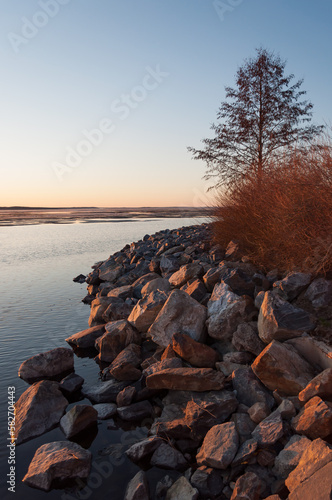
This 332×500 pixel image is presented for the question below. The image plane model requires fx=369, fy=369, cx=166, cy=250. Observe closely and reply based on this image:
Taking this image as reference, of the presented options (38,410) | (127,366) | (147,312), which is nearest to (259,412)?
(127,366)

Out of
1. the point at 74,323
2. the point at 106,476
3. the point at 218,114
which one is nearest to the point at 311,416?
the point at 106,476

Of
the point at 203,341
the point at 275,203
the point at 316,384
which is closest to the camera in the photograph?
the point at 316,384

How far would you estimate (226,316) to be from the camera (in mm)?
5523

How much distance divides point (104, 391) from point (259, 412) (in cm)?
228

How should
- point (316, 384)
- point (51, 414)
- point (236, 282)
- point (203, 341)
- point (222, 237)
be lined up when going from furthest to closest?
point (222, 237)
point (236, 282)
point (203, 341)
point (51, 414)
point (316, 384)

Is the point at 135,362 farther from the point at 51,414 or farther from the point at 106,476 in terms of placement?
the point at 106,476

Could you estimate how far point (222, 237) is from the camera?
30.8 feet

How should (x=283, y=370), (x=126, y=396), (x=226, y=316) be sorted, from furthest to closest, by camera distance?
(x=226, y=316), (x=126, y=396), (x=283, y=370)

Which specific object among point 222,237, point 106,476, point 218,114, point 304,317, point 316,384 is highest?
point 218,114

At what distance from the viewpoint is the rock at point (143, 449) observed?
12.9 ft

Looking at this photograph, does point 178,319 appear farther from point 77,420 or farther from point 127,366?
point 77,420

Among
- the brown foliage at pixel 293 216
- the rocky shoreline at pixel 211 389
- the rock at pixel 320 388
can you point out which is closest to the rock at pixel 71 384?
the rocky shoreline at pixel 211 389

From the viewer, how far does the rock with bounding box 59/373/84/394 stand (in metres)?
5.36

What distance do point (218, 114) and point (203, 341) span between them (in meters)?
15.6
